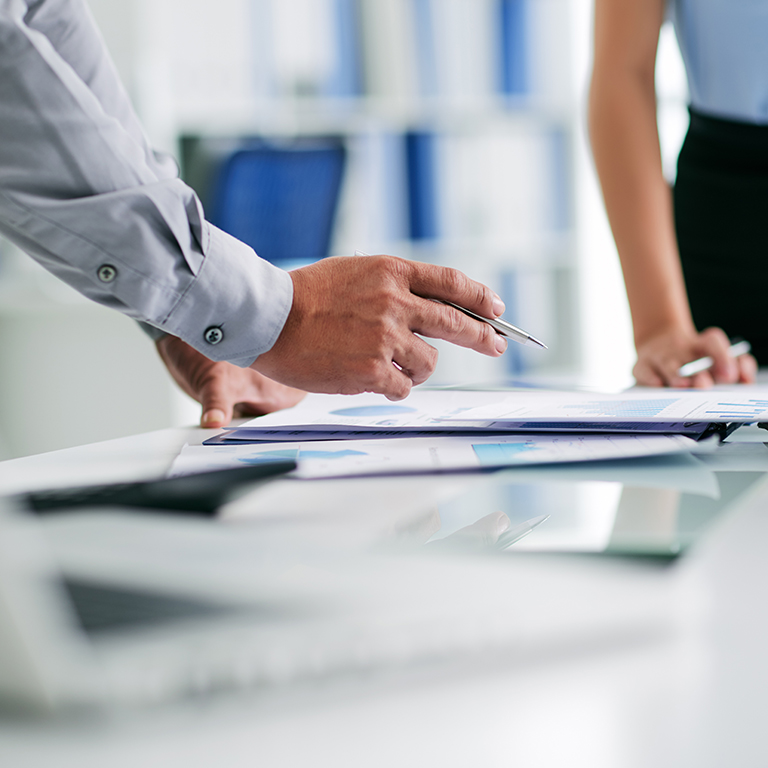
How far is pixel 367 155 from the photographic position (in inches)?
103

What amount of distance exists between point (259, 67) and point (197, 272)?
1955 mm

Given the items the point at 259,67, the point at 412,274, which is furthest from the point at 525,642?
the point at 259,67

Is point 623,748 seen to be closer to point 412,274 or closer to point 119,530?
point 119,530

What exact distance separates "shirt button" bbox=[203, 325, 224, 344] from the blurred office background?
5.73ft

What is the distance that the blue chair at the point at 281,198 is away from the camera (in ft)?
7.73

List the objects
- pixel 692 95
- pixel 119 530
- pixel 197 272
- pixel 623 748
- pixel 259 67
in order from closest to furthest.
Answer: pixel 623 748
pixel 119 530
pixel 197 272
pixel 692 95
pixel 259 67

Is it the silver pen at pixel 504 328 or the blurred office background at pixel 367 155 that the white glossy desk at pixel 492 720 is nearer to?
the silver pen at pixel 504 328

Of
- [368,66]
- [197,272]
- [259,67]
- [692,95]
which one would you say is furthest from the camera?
[368,66]

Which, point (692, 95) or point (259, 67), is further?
point (259, 67)

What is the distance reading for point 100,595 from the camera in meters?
0.31

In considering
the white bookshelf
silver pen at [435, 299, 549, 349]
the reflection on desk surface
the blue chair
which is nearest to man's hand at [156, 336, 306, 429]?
silver pen at [435, 299, 549, 349]

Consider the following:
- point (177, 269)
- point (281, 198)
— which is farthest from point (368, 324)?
point (281, 198)

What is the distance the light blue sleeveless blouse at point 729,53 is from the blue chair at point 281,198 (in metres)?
1.39

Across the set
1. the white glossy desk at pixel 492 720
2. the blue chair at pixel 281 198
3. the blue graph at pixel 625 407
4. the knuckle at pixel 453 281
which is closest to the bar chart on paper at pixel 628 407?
the blue graph at pixel 625 407
